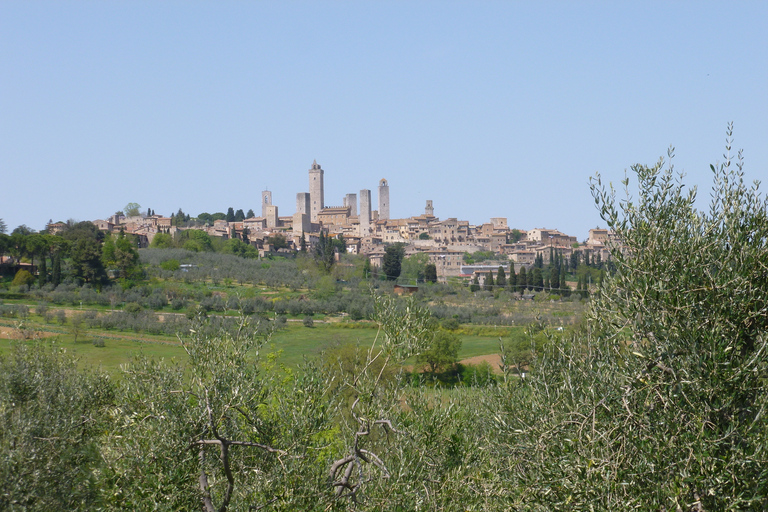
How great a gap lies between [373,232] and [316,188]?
24722 mm

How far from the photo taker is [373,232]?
386 ft

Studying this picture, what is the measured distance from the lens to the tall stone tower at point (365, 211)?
399ft

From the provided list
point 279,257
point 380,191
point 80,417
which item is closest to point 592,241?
point 380,191

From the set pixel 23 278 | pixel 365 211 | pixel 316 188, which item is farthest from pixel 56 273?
pixel 316 188

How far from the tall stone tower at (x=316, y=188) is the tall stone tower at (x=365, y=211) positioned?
34.9ft

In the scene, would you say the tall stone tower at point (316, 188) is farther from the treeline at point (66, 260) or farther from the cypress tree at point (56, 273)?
the cypress tree at point (56, 273)

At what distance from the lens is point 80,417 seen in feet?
25.3

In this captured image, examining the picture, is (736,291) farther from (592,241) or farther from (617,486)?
(592,241)

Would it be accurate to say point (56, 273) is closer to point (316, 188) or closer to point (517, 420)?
point (517, 420)

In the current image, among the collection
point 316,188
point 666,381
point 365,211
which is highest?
point 316,188

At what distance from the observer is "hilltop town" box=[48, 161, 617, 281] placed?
86.0 m

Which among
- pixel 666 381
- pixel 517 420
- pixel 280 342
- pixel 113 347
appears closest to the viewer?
pixel 666 381

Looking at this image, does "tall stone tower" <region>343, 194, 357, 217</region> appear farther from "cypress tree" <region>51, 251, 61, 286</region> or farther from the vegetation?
the vegetation

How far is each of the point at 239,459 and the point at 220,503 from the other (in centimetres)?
42
